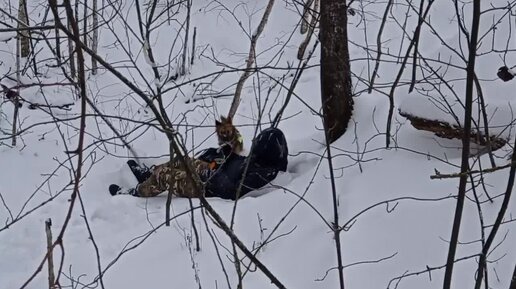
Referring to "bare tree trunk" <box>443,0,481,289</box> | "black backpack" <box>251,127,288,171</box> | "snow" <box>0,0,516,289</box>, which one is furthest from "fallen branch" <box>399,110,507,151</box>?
"bare tree trunk" <box>443,0,481,289</box>

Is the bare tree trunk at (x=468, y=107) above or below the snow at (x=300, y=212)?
below

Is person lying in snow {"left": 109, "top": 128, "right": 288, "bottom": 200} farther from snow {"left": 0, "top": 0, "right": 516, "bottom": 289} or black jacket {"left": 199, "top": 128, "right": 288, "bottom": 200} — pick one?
snow {"left": 0, "top": 0, "right": 516, "bottom": 289}

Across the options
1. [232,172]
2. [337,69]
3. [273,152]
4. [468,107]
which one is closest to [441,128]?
[337,69]

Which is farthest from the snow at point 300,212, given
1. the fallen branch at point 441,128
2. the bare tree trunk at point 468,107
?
the bare tree trunk at point 468,107

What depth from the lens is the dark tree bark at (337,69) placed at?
470 cm

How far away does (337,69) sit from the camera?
191 inches

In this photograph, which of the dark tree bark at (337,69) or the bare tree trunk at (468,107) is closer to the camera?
the bare tree trunk at (468,107)

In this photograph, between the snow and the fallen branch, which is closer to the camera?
the snow

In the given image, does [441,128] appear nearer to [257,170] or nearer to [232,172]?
[257,170]

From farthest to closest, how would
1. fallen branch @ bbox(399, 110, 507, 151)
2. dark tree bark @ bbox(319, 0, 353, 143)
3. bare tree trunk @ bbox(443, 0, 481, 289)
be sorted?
dark tree bark @ bbox(319, 0, 353, 143)
fallen branch @ bbox(399, 110, 507, 151)
bare tree trunk @ bbox(443, 0, 481, 289)

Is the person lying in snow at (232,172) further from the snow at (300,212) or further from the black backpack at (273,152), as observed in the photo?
the snow at (300,212)

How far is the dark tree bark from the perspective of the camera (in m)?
4.70

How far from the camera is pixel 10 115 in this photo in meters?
7.71

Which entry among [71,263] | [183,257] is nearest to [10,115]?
[71,263]
